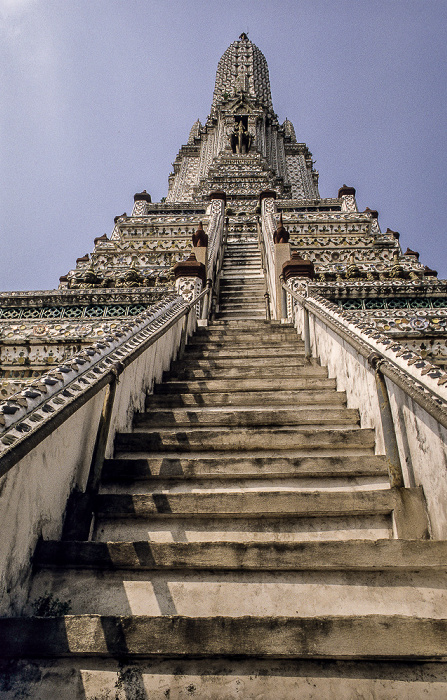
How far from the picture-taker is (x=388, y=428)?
3.00 meters

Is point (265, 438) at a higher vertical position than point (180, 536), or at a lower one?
higher

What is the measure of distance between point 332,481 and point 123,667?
5.90 feet

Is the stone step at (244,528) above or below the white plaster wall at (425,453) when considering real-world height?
below

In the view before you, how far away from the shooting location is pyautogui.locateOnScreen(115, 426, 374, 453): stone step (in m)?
3.49

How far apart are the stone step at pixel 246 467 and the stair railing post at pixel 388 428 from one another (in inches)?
9.2

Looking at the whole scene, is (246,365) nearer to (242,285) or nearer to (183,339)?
(183,339)

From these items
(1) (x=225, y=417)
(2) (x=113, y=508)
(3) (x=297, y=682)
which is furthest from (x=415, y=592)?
(1) (x=225, y=417)

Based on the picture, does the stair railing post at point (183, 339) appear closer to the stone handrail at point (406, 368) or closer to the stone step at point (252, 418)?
the stone step at point (252, 418)

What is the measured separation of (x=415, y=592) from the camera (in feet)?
7.33

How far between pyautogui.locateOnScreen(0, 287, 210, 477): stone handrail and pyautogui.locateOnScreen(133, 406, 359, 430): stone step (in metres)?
0.73

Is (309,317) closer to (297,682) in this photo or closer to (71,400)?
(71,400)

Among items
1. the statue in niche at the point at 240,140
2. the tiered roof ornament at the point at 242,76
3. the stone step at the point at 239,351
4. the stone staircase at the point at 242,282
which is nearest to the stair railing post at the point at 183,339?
the stone step at the point at 239,351

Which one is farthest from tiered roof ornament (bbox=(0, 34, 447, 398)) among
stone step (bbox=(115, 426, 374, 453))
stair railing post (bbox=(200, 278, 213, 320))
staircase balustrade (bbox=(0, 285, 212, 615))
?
staircase balustrade (bbox=(0, 285, 212, 615))

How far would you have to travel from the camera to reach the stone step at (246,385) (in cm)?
471
